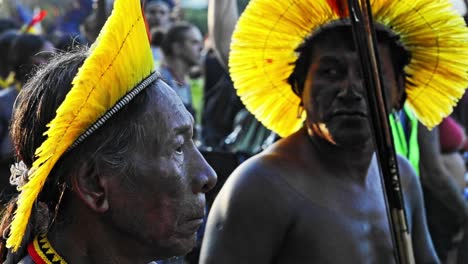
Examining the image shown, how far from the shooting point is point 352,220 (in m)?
3.76

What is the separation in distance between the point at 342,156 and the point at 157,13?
6705 millimetres

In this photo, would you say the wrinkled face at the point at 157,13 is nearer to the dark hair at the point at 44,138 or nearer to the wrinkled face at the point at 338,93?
the wrinkled face at the point at 338,93

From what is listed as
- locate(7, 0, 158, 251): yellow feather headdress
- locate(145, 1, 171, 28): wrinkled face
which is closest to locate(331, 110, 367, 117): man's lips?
locate(7, 0, 158, 251): yellow feather headdress

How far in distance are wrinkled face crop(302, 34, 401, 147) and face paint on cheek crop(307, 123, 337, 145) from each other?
1 centimetres

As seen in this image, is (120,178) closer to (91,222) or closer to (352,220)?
(91,222)

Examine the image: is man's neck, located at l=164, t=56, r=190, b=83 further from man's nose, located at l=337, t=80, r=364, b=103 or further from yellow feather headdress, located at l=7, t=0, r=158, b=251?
yellow feather headdress, located at l=7, t=0, r=158, b=251

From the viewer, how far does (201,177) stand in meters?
2.60

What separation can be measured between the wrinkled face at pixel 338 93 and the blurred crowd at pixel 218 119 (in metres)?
0.51

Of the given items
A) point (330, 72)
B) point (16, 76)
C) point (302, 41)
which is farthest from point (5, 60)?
point (330, 72)

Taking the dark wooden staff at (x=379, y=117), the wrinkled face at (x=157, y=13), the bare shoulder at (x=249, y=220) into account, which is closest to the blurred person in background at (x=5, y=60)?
the wrinkled face at (x=157, y=13)

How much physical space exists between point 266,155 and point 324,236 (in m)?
0.37

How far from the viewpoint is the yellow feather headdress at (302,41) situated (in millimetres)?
3867

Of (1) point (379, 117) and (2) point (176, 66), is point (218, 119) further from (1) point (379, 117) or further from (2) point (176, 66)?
(1) point (379, 117)

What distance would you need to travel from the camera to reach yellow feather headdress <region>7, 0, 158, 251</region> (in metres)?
2.42
